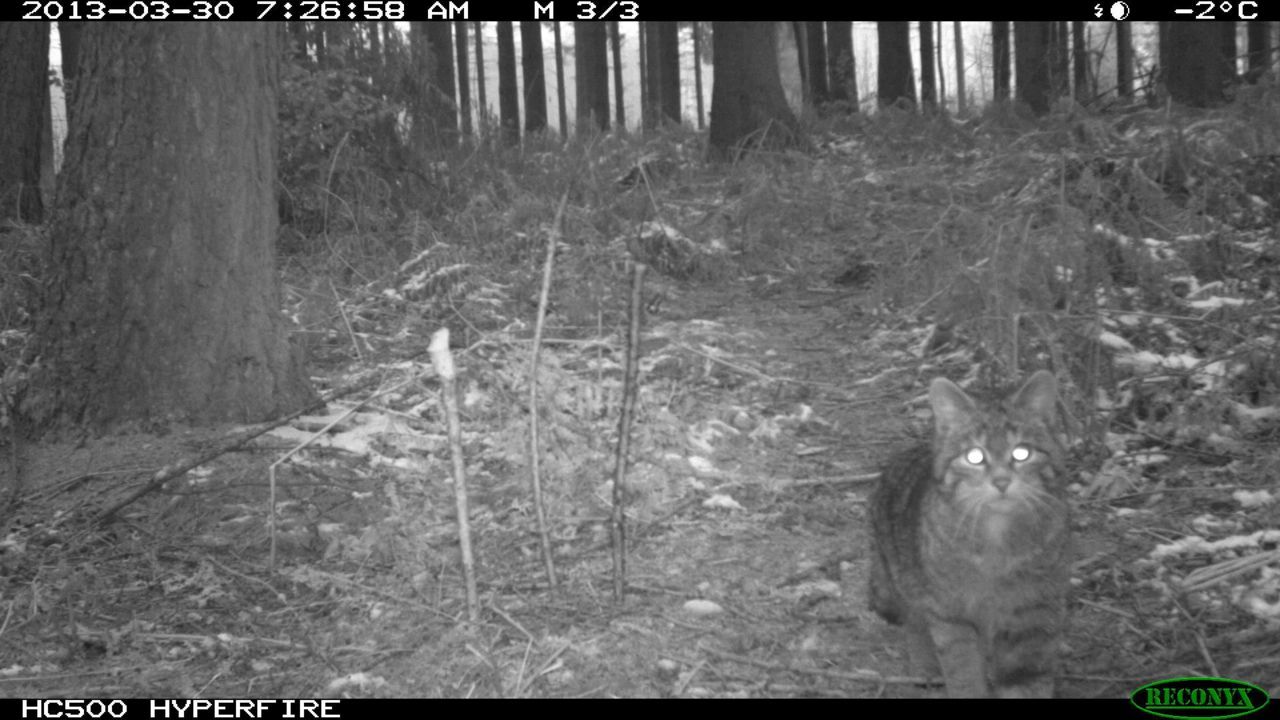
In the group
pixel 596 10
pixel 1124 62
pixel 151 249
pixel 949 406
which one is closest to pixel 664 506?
pixel 949 406

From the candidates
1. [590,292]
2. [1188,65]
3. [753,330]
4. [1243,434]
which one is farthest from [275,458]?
[1188,65]

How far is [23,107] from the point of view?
10.1 metres

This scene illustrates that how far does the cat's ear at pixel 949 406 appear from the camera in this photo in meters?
4.02

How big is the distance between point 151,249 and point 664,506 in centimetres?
279

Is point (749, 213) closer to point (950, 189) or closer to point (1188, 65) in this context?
point (950, 189)

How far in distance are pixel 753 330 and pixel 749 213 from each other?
6.84 feet

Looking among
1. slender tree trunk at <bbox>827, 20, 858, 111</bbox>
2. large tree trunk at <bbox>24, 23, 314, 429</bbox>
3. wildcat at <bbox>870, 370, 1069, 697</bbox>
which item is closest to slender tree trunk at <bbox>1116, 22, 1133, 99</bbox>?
slender tree trunk at <bbox>827, 20, 858, 111</bbox>

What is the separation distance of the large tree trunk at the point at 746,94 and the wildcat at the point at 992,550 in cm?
851

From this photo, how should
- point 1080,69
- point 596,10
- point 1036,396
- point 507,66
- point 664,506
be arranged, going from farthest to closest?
point 507,66 < point 1080,69 < point 596,10 < point 664,506 < point 1036,396

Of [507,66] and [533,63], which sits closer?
[533,63]

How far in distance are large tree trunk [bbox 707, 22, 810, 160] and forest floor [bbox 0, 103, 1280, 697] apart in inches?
187

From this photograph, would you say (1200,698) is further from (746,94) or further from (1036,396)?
(746,94)

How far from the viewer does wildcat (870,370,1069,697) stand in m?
3.80

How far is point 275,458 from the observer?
5496 millimetres
